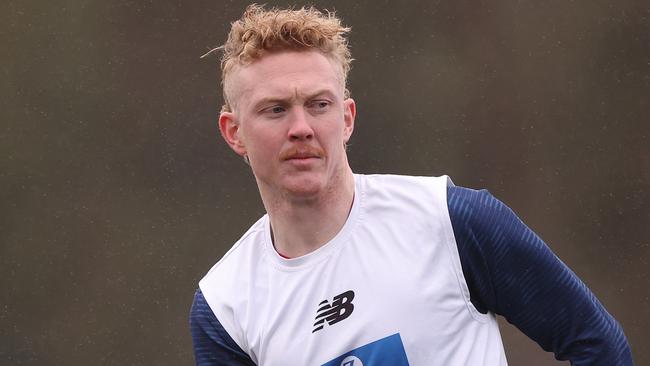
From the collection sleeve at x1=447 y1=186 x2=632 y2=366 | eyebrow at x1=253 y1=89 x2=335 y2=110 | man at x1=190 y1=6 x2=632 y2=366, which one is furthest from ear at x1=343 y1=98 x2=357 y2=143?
sleeve at x1=447 y1=186 x2=632 y2=366

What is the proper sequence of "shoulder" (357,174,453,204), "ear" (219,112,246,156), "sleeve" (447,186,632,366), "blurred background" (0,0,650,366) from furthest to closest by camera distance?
"blurred background" (0,0,650,366) < "ear" (219,112,246,156) < "shoulder" (357,174,453,204) < "sleeve" (447,186,632,366)

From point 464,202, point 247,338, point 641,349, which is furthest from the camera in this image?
point 641,349

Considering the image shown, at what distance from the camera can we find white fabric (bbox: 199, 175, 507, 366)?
Result: 6.43 feet

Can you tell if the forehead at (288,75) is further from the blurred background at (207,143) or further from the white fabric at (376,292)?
the blurred background at (207,143)

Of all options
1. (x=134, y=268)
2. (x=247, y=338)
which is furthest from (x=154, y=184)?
(x=247, y=338)

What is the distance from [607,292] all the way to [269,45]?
4.07m

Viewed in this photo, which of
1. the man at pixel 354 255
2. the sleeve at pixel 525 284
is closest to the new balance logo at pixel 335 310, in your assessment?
the man at pixel 354 255

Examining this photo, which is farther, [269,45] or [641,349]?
[641,349]

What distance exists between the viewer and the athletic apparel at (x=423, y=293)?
6.35ft

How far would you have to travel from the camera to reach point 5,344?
225 inches

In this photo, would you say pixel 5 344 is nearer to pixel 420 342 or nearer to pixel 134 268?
pixel 134 268

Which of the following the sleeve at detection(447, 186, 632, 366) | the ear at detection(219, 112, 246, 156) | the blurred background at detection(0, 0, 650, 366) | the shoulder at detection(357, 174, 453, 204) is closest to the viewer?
the sleeve at detection(447, 186, 632, 366)

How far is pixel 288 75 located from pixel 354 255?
35cm

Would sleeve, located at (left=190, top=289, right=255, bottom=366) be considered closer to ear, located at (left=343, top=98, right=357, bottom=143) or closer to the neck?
the neck
